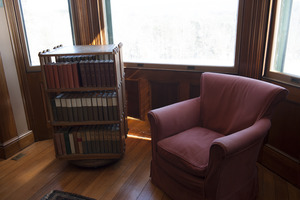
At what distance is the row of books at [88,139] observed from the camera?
233cm

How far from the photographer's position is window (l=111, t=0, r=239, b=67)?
7.98 feet

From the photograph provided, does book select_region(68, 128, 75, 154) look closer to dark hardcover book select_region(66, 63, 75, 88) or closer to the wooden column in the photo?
dark hardcover book select_region(66, 63, 75, 88)

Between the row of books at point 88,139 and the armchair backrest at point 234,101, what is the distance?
86 cm

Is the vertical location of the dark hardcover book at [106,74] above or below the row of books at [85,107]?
above

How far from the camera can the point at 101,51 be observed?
2.09m

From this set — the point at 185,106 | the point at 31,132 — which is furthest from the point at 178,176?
the point at 31,132

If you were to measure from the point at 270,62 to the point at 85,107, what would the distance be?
170 cm

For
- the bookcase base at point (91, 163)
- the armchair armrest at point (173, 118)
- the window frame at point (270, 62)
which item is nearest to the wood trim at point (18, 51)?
the bookcase base at point (91, 163)

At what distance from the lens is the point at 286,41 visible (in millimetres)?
2064

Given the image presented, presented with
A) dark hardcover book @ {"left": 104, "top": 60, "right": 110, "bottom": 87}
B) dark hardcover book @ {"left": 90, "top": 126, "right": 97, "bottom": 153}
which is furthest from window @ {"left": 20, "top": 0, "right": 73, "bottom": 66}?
dark hardcover book @ {"left": 90, "top": 126, "right": 97, "bottom": 153}

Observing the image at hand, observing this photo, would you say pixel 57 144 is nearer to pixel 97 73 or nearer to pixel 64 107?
pixel 64 107

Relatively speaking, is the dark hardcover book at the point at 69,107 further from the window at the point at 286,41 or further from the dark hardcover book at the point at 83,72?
the window at the point at 286,41

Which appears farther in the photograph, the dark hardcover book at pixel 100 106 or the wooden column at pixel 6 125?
the wooden column at pixel 6 125

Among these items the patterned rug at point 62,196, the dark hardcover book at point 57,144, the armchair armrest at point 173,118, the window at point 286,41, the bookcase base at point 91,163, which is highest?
the window at point 286,41
